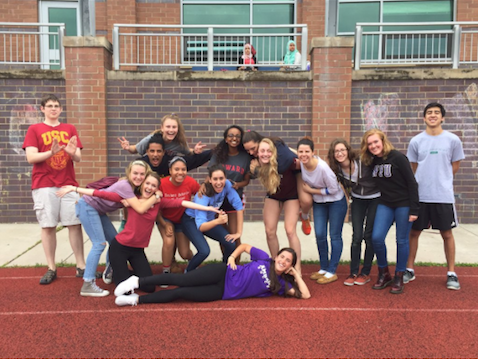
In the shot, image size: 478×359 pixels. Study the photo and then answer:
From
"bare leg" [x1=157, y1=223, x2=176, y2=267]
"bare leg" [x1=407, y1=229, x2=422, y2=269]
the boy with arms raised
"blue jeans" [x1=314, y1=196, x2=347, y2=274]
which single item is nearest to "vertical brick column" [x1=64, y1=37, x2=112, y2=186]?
the boy with arms raised

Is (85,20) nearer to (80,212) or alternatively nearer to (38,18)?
(38,18)

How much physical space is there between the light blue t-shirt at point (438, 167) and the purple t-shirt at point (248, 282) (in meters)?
1.95

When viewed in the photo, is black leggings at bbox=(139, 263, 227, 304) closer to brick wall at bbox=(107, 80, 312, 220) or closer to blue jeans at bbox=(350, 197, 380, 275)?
blue jeans at bbox=(350, 197, 380, 275)

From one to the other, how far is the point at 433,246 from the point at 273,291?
11.7ft

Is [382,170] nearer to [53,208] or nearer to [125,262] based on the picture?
[125,262]

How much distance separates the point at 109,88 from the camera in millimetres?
7980

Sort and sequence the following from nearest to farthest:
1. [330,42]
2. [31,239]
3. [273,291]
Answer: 1. [273,291]
2. [31,239]
3. [330,42]

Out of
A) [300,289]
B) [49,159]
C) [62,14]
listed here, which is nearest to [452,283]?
[300,289]

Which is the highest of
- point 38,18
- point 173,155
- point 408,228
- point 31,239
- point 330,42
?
point 38,18

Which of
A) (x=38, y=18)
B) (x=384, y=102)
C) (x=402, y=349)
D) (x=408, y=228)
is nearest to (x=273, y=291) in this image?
(x=402, y=349)

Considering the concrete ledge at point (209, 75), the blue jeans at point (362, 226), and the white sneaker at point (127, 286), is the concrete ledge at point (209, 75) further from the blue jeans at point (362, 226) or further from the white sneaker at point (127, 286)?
the white sneaker at point (127, 286)

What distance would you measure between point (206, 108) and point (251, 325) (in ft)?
17.9

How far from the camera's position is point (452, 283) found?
439 cm

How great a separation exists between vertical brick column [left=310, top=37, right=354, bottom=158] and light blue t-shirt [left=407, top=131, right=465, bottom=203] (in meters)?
3.58
